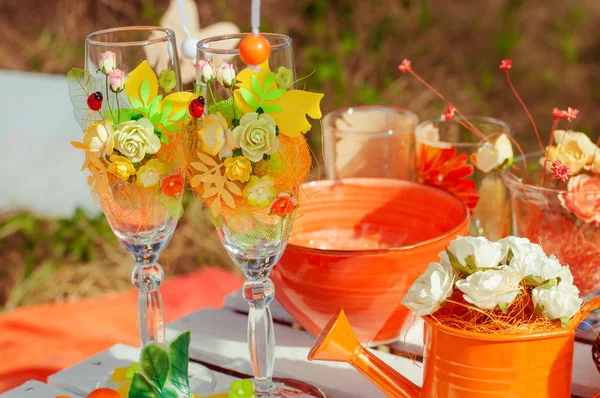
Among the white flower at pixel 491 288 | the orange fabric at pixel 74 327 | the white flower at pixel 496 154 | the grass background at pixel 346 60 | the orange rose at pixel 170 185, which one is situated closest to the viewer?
the white flower at pixel 491 288

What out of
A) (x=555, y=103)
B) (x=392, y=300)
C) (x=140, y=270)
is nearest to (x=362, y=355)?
(x=392, y=300)

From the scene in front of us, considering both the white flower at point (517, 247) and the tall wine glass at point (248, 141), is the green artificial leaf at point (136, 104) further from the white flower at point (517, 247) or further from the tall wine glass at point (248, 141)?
the white flower at point (517, 247)

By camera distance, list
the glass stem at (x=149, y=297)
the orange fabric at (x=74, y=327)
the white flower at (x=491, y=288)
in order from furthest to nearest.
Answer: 1. the orange fabric at (x=74, y=327)
2. the glass stem at (x=149, y=297)
3. the white flower at (x=491, y=288)

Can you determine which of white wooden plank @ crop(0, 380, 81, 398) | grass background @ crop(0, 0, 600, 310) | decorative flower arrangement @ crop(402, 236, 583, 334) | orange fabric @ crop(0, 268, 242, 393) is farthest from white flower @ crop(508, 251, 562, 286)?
grass background @ crop(0, 0, 600, 310)

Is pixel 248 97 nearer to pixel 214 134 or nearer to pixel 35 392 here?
pixel 214 134

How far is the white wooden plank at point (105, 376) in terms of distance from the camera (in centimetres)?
93

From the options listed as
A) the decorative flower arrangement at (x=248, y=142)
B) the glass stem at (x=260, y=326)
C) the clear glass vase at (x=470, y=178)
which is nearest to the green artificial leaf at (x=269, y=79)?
the decorative flower arrangement at (x=248, y=142)

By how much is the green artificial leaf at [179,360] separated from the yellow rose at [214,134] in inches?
7.2

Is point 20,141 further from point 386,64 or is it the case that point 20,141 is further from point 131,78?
point 131,78

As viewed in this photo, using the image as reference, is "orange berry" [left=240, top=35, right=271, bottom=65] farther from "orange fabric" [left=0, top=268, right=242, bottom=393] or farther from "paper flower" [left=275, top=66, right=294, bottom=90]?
"orange fabric" [left=0, top=268, right=242, bottom=393]

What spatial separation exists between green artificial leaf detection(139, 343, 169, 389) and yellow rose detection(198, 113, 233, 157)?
0.64 ft

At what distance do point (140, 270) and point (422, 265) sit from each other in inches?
12.7

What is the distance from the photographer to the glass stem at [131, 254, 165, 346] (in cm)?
90

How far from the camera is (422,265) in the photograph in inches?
36.4
